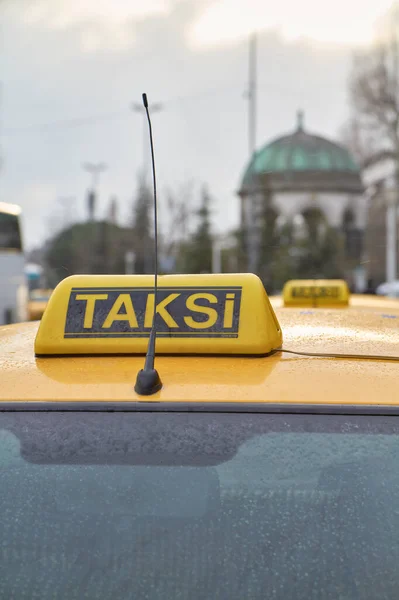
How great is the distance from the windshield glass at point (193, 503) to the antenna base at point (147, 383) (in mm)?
44

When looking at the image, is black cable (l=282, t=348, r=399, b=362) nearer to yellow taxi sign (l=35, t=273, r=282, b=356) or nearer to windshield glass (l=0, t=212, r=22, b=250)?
yellow taxi sign (l=35, t=273, r=282, b=356)

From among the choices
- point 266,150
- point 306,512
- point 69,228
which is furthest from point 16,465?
point 266,150

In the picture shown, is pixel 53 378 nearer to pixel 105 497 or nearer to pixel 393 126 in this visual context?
pixel 105 497

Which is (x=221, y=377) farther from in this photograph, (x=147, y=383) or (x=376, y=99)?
(x=376, y=99)

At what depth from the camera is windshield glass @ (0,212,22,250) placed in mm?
19547

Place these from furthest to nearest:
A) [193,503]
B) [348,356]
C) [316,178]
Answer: [316,178]
[348,356]
[193,503]

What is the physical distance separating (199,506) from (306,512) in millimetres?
187

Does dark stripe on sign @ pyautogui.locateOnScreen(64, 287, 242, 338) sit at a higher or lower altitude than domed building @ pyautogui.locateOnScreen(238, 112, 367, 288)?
lower

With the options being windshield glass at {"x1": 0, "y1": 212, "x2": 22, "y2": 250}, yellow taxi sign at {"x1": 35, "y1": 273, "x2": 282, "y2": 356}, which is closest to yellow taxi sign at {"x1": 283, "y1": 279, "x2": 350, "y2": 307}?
yellow taxi sign at {"x1": 35, "y1": 273, "x2": 282, "y2": 356}

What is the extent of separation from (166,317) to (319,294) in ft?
14.0

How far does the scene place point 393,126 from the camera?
38969 millimetres

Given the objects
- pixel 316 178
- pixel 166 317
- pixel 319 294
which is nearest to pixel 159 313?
pixel 166 317

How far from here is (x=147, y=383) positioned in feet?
5.49

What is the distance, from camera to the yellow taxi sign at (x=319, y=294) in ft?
19.7
